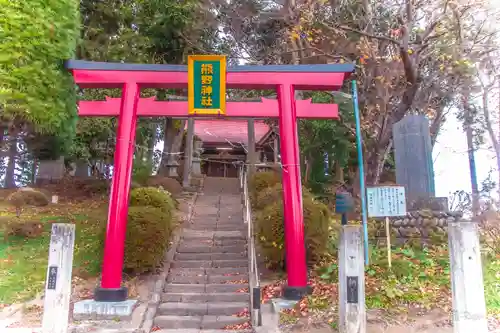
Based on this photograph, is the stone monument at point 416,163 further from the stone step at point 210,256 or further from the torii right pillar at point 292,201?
the stone step at point 210,256

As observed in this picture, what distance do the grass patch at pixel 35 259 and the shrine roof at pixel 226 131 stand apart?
1061 cm

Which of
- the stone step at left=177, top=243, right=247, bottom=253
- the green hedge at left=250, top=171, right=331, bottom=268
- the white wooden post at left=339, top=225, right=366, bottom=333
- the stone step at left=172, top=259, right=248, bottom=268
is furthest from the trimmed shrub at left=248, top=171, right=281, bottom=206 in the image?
the white wooden post at left=339, top=225, right=366, bottom=333

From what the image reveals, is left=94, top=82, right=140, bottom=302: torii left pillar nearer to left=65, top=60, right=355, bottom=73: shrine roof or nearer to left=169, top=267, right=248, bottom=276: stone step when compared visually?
left=65, top=60, right=355, bottom=73: shrine roof

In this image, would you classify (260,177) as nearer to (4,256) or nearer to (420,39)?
(420,39)

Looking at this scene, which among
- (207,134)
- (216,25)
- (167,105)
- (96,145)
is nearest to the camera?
(167,105)

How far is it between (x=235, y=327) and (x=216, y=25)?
12920mm

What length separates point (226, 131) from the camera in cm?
2330

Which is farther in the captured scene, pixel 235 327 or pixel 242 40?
pixel 242 40

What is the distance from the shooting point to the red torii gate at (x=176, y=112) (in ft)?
24.1

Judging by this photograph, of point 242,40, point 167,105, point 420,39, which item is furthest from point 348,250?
point 242,40

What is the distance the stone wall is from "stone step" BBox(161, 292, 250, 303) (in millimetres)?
3865

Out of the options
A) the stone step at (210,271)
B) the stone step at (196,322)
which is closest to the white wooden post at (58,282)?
the stone step at (196,322)

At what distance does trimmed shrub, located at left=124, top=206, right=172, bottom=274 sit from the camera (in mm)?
7844

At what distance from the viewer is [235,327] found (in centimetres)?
667
